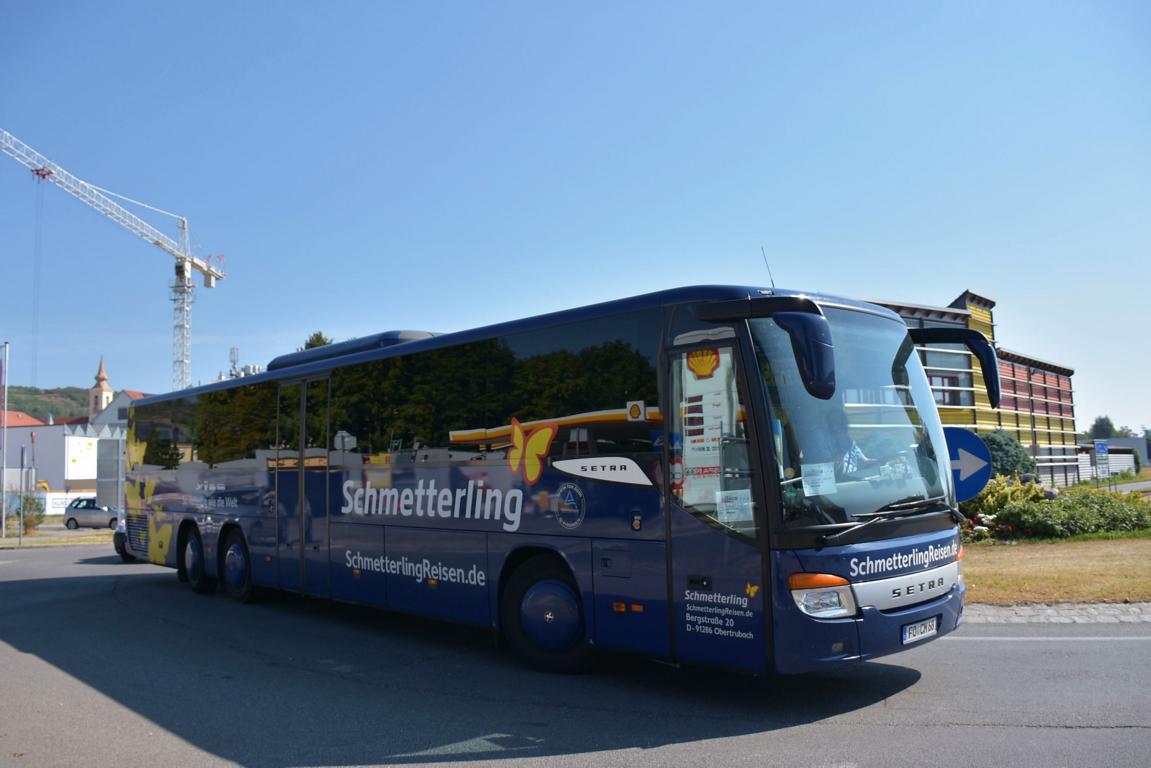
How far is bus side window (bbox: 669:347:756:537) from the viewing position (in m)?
6.50

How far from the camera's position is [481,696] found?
7535 millimetres

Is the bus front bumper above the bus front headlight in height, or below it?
below

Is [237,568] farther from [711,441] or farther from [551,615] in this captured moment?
[711,441]

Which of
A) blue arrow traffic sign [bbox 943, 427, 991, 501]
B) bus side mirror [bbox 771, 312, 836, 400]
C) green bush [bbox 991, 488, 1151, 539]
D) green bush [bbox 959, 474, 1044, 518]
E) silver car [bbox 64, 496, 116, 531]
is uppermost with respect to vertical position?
bus side mirror [bbox 771, 312, 836, 400]

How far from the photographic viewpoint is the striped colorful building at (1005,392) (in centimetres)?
2409

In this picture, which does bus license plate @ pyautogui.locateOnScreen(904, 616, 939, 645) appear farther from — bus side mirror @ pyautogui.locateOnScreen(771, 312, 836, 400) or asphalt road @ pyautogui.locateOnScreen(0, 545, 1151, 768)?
bus side mirror @ pyautogui.locateOnScreen(771, 312, 836, 400)

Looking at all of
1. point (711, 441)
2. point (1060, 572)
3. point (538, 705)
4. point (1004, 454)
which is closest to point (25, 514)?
point (1004, 454)

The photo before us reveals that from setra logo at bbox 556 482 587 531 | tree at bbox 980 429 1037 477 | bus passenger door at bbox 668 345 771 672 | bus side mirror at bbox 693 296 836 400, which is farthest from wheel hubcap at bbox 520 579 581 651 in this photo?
tree at bbox 980 429 1037 477

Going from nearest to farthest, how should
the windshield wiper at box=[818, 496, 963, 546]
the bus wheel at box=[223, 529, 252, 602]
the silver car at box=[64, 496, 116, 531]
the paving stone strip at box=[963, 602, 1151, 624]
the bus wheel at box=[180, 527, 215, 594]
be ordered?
the windshield wiper at box=[818, 496, 963, 546], the paving stone strip at box=[963, 602, 1151, 624], the bus wheel at box=[223, 529, 252, 602], the bus wheel at box=[180, 527, 215, 594], the silver car at box=[64, 496, 116, 531]

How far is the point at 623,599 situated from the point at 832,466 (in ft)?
6.58

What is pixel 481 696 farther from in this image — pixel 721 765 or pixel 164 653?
pixel 164 653

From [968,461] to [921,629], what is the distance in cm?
342

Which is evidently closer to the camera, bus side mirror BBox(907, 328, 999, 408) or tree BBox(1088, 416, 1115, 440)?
bus side mirror BBox(907, 328, 999, 408)

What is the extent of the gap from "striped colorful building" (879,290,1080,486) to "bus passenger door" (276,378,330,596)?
12049mm
